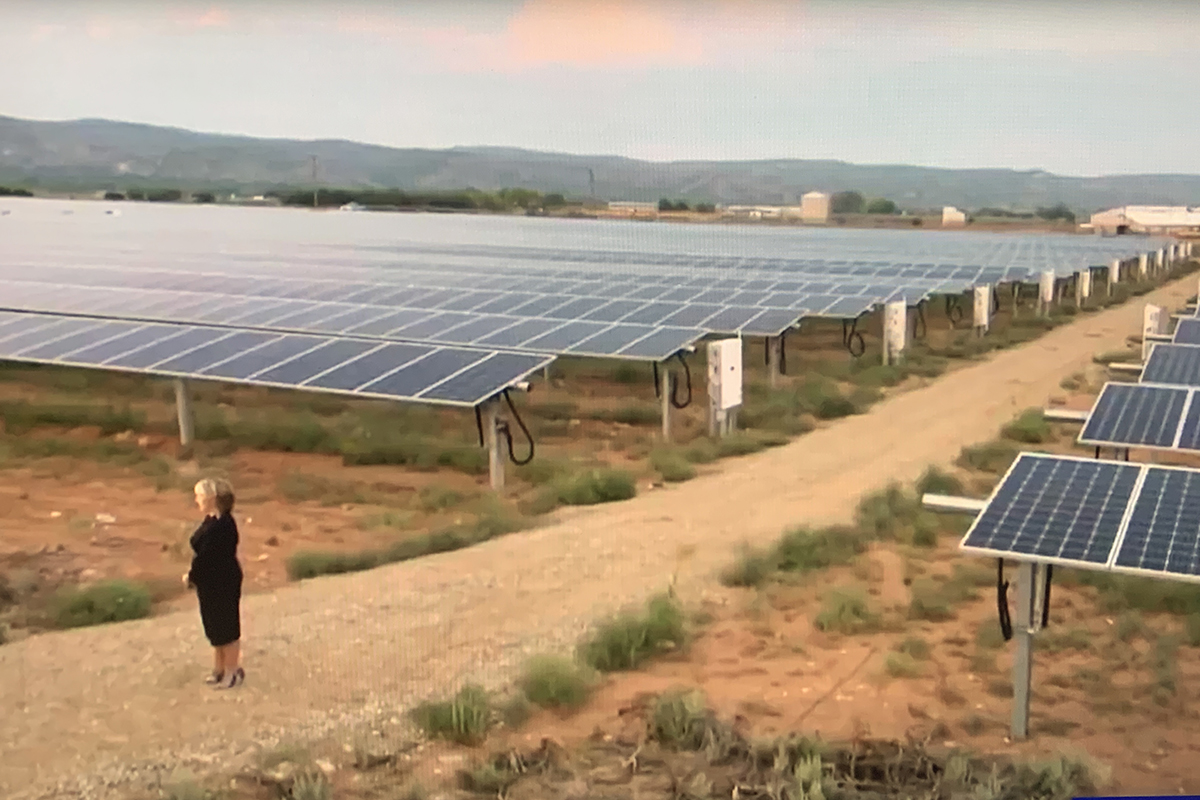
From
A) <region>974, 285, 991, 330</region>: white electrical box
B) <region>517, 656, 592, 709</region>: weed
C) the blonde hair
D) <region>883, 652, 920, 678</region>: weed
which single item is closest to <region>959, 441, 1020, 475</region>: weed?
<region>883, 652, 920, 678</region>: weed

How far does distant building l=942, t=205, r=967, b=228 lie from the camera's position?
416 cm

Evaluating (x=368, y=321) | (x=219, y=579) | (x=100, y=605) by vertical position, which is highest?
(x=368, y=321)

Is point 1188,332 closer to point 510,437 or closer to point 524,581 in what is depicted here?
point 510,437

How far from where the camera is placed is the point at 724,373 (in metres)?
6.55

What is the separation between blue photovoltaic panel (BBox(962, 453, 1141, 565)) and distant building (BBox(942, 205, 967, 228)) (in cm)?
127

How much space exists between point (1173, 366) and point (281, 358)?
4.58m

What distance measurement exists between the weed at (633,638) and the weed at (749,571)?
1.59 feet

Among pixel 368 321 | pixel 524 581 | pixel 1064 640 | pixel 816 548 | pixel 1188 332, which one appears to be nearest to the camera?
pixel 1064 640

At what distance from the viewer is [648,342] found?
7.34 meters

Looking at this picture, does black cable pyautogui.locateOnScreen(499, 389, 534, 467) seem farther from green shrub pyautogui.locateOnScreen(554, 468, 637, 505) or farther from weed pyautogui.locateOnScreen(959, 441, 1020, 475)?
weed pyautogui.locateOnScreen(959, 441, 1020, 475)

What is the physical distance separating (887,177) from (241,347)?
435cm

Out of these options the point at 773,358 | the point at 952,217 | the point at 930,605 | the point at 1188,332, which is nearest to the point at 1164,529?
the point at 930,605

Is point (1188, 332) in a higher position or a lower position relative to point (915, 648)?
higher

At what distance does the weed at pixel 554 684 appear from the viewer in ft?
9.71
